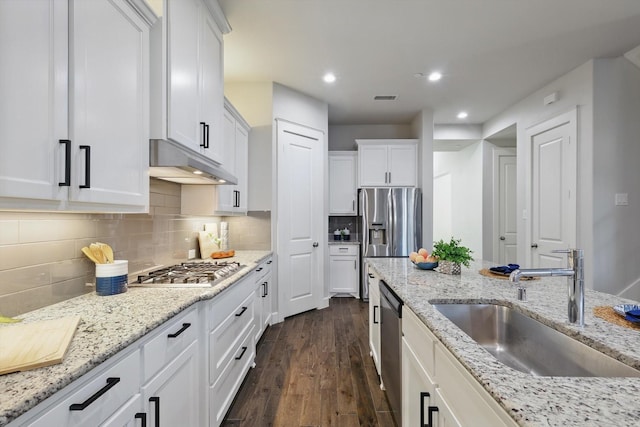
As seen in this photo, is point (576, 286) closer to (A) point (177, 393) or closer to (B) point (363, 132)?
(A) point (177, 393)

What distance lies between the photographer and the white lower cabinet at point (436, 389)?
801 millimetres

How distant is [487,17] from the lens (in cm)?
260

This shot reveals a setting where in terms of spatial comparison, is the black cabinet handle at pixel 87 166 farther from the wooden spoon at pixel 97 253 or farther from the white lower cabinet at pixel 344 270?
the white lower cabinet at pixel 344 270

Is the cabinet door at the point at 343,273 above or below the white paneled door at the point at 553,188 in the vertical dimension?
below

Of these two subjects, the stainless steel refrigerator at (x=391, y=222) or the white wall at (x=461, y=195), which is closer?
the stainless steel refrigerator at (x=391, y=222)

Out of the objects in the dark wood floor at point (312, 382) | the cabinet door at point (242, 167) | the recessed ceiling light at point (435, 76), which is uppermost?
the recessed ceiling light at point (435, 76)

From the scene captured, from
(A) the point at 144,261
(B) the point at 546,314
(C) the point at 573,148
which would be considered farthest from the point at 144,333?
Result: (C) the point at 573,148

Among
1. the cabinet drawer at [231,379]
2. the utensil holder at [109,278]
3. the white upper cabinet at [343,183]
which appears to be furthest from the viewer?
the white upper cabinet at [343,183]

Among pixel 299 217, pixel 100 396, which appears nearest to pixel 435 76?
pixel 299 217

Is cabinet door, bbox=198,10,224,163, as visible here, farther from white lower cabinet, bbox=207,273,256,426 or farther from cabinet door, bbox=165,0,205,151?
white lower cabinet, bbox=207,273,256,426

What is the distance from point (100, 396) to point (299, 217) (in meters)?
3.20

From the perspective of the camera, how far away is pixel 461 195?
21.5ft

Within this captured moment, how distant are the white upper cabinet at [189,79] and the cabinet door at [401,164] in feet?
10.5

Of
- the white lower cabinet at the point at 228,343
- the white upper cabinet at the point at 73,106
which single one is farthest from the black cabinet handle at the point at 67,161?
the white lower cabinet at the point at 228,343
